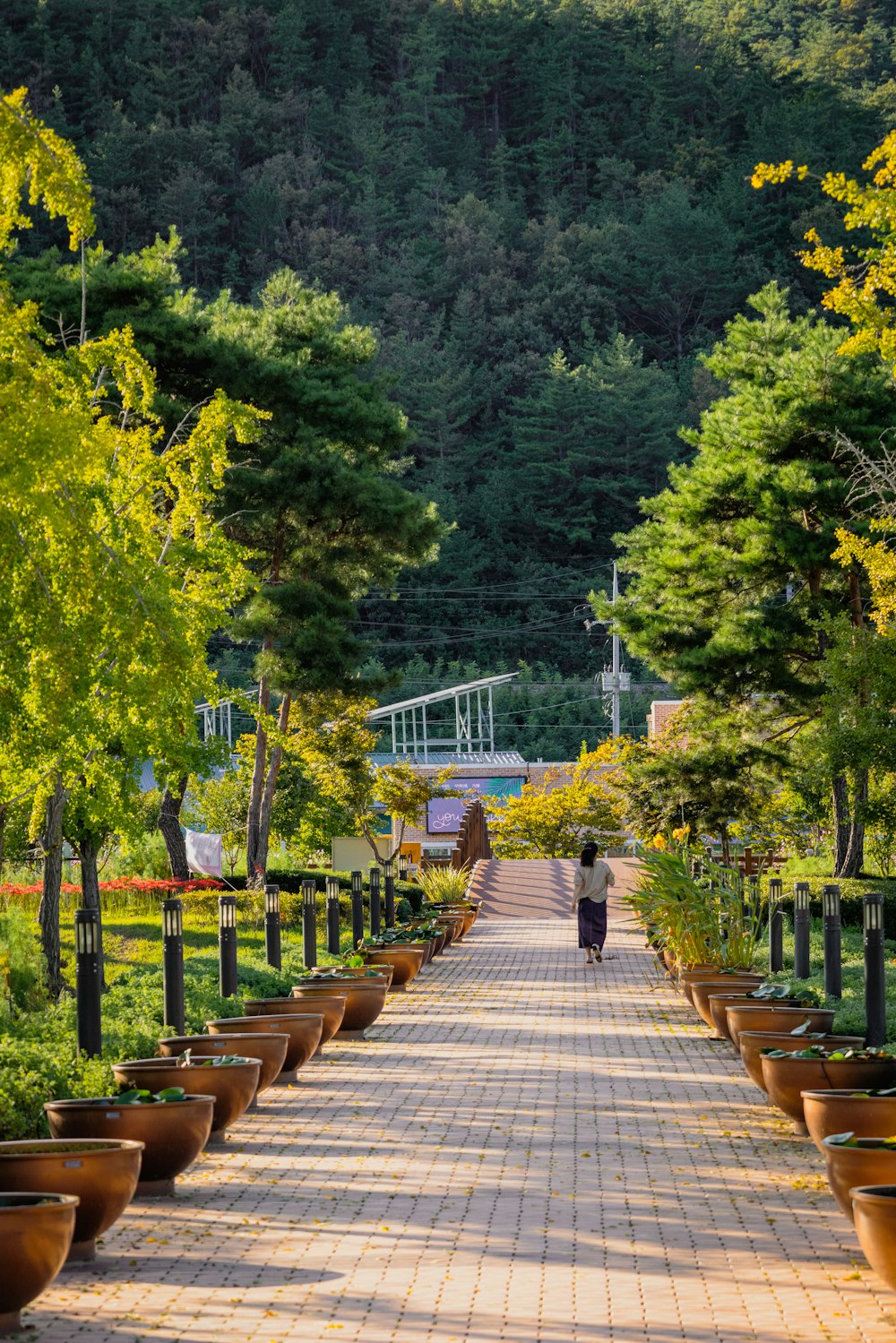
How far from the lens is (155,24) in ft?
379

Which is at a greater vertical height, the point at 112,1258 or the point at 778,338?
the point at 778,338

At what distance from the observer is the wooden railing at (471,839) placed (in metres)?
38.0

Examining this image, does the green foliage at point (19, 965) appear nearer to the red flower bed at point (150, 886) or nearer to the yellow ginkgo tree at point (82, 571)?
the yellow ginkgo tree at point (82, 571)

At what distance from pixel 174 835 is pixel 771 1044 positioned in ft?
69.0

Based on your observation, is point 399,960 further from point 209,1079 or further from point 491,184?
point 491,184

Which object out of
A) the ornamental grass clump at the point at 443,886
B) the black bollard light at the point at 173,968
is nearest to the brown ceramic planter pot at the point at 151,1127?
the black bollard light at the point at 173,968

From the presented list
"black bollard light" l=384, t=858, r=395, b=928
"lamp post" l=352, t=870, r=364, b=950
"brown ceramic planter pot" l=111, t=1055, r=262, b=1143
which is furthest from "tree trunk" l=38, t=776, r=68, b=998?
"black bollard light" l=384, t=858, r=395, b=928

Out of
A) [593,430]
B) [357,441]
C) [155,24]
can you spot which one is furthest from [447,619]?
[357,441]

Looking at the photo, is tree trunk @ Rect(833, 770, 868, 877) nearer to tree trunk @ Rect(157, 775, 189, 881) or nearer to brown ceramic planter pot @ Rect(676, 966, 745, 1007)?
brown ceramic planter pot @ Rect(676, 966, 745, 1007)

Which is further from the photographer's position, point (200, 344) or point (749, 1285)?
point (200, 344)

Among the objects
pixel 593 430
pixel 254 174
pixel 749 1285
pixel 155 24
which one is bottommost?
pixel 749 1285

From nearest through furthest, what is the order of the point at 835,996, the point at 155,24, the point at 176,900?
the point at 176,900 → the point at 835,996 → the point at 155,24

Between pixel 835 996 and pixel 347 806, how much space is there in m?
24.3

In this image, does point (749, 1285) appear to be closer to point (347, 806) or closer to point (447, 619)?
point (347, 806)
